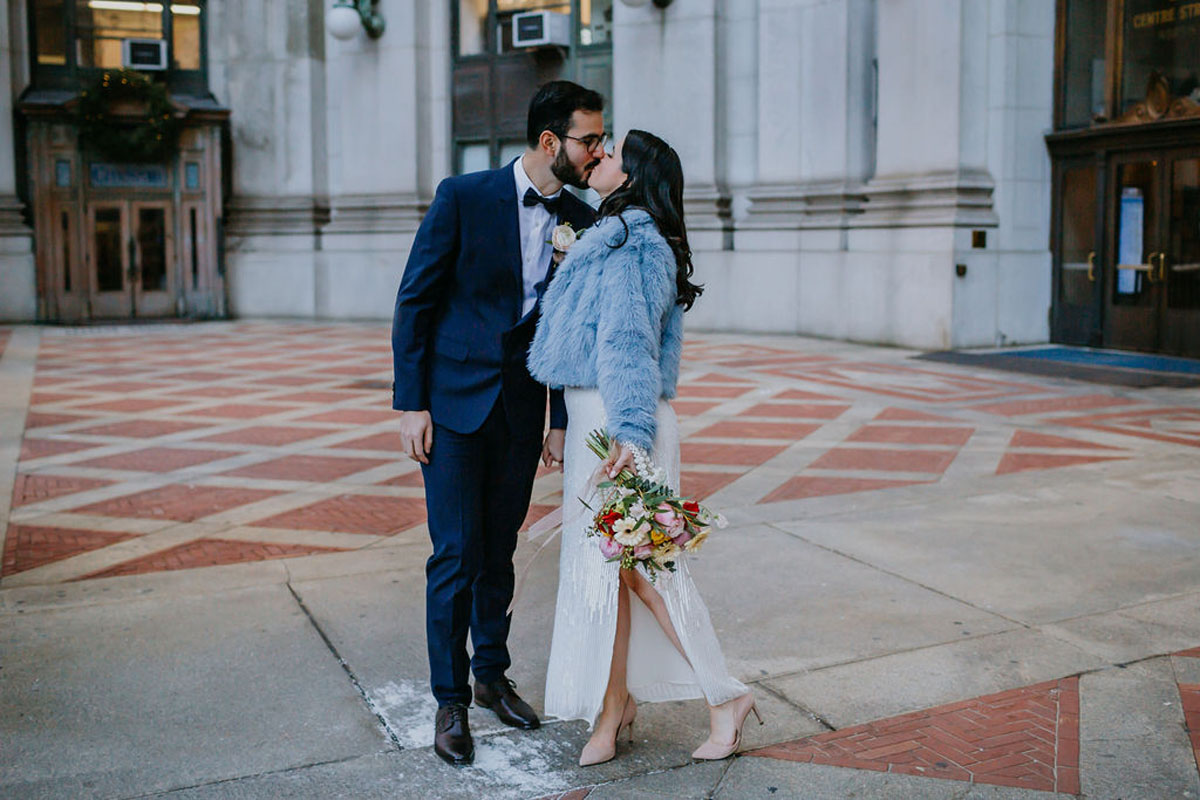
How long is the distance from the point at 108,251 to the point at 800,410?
1597 centimetres

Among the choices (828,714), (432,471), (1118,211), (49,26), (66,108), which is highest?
(49,26)

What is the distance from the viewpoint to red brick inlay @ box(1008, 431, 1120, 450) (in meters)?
9.07

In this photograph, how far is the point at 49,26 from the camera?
22094 mm

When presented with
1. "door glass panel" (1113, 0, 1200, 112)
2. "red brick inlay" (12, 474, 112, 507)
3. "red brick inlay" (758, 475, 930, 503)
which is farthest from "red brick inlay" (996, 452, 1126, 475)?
→ "door glass panel" (1113, 0, 1200, 112)

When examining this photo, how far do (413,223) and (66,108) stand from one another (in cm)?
638

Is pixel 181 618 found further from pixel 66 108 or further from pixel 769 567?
pixel 66 108

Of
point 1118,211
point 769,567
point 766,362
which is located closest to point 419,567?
point 769,567

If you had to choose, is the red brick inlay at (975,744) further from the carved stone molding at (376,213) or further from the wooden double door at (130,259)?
the wooden double door at (130,259)

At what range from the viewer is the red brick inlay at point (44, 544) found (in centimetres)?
615

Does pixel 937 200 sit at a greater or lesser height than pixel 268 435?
greater

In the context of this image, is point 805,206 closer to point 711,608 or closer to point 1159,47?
point 1159,47

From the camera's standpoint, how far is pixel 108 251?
Result: 883 inches

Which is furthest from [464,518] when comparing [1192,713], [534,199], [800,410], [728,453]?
[800,410]

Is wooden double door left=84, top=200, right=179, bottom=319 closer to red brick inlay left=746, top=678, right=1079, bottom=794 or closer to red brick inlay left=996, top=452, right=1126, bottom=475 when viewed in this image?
red brick inlay left=996, top=452, right=1126, bottom=475
